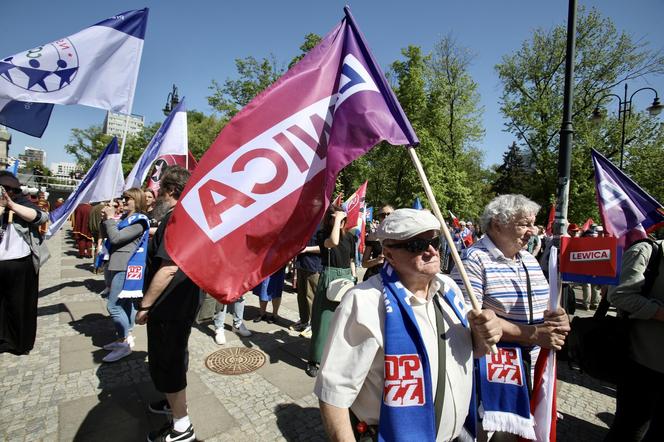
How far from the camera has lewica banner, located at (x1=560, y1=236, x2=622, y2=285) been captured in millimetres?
1914

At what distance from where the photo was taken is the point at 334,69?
2055 mm

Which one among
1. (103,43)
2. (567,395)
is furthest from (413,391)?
(103,43)

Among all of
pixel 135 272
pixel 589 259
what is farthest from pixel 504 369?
pixel 135 272

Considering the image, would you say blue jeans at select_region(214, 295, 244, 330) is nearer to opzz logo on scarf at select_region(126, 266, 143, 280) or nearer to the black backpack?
opzz logo on scarf at select_region(126, 266, 143, 280)

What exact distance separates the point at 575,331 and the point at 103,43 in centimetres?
589

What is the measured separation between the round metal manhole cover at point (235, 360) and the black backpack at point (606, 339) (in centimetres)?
352

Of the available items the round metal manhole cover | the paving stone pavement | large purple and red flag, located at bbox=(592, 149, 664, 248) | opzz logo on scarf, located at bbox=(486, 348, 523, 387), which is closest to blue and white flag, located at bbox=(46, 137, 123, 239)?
the paving stone pavement

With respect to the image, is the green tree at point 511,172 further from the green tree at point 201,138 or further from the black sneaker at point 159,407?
the black sneaker at point 159,407

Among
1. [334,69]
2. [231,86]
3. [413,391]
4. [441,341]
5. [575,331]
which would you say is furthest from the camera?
[231,86]

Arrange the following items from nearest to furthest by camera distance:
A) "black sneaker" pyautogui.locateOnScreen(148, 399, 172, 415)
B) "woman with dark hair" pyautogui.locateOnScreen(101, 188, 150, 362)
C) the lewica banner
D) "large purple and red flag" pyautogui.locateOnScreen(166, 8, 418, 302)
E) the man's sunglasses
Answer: the man's sunglasses, "large purple and red flag" pyautogui.locateOnScreen(166, 8, 418, 302), the lewica banner, "black sneaker" pyautogui.locateOnScreen(148, 399, 172, 415), "woman with dark hair" pyautogui.locateOnScreen(101, 188, 150, 362)

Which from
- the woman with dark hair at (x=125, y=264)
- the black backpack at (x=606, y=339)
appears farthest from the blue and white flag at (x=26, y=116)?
the black backpack at (x=606, y=339)

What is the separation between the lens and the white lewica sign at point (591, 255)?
1928mm

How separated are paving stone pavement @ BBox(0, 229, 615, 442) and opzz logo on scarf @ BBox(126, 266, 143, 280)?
1.06 m

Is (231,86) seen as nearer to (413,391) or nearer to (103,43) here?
(103,43)
